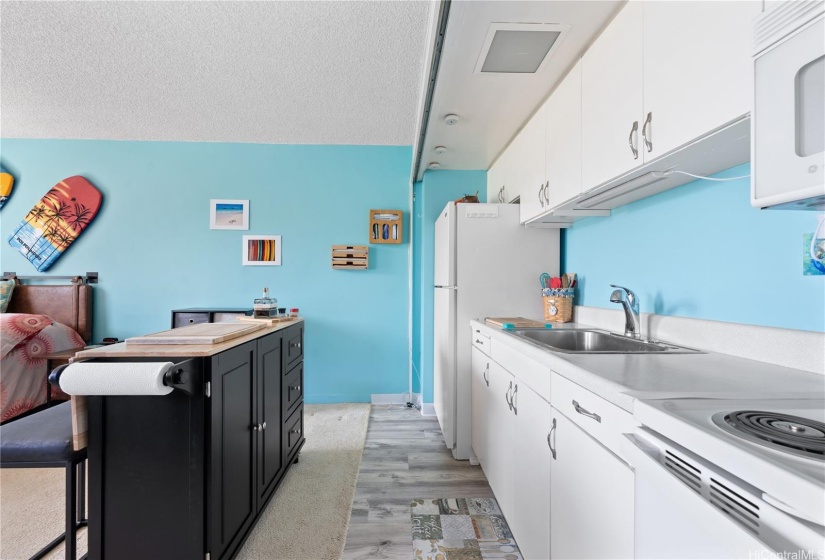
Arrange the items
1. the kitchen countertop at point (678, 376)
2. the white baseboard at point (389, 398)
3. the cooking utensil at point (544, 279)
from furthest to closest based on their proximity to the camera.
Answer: the white baseboard at point (389, 398), the cooking utensil at point (544, 279), the kitchen countertop at point (678, 376)

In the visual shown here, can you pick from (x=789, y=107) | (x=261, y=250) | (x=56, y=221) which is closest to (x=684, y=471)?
(x=789, y=107)

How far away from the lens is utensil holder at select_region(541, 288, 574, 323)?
7.20ft

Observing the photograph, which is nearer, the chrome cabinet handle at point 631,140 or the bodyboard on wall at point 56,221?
the chrome cabinet handle at point 631,140

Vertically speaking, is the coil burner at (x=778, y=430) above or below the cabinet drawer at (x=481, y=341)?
above

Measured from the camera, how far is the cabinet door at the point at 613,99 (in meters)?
1.21

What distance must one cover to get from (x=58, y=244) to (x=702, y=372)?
16.2 ft

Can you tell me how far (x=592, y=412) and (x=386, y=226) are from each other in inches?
113

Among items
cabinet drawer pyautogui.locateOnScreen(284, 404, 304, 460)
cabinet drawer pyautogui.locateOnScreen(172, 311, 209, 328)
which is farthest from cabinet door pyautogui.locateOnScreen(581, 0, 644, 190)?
cabinet drawer pyautogui.locateOnScreen(172, 311, 209, 328)

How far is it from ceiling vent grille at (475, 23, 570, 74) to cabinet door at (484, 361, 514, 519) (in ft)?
4.75

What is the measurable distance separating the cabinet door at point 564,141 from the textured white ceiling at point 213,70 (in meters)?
0.87

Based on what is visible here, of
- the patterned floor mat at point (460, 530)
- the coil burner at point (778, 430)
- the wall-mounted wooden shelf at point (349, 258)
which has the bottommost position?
the patterned floor mat at point (460, 530)

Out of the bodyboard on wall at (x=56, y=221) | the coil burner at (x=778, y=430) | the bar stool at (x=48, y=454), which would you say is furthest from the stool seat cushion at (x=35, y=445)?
the bodyboard on wall at (x=56, y=221)

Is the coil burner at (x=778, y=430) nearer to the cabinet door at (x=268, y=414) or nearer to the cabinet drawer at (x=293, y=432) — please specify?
the cabinet door at (x=268, y=414)

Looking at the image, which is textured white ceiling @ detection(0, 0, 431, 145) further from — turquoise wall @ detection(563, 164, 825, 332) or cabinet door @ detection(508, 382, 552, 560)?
cabinet door @ detection(508, 382, 552, 560)
